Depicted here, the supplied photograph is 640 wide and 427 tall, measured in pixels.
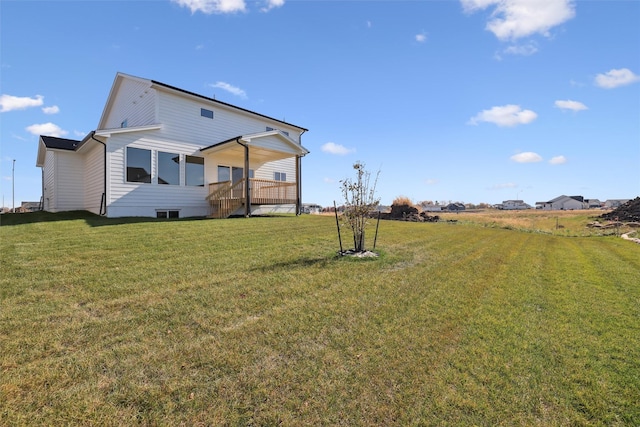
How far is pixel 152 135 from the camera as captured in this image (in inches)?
534

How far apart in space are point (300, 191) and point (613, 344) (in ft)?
53.3

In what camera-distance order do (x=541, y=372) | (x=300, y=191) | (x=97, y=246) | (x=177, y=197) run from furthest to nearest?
(x=300, y=191) → (x=177, y=197) → (x=97, y=246) → (x=541, y=372)

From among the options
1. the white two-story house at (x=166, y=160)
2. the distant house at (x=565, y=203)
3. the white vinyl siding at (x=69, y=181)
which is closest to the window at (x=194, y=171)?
the white two-story house at (x=166, y=160)

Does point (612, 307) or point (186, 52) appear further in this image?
point (186, 52)

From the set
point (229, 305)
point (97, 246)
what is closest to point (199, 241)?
point (97, 246)

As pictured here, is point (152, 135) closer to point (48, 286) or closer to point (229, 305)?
point (48, 286)

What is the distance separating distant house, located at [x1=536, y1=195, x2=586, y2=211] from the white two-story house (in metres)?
91.7

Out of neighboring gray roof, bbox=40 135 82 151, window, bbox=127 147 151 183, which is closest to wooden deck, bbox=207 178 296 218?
window, bbox=127 147 151 183

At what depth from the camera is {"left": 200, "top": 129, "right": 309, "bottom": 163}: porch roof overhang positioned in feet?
46.0

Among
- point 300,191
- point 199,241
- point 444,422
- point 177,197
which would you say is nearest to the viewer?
point 444,422

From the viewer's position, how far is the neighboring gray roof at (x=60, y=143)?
51.5ft

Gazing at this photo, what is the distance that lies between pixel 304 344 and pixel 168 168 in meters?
13.8

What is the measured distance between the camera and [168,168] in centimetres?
1421

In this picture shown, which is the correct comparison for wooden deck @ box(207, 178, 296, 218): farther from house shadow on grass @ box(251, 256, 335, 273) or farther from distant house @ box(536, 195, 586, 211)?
distant house @ box(536, 195, 586, 211)
